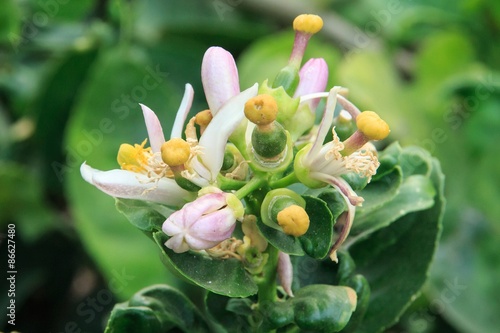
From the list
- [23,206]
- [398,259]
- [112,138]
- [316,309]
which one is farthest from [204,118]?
[23,206]

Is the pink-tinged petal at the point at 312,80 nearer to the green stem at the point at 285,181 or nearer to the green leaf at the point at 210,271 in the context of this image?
the green stem at the point at 285,181

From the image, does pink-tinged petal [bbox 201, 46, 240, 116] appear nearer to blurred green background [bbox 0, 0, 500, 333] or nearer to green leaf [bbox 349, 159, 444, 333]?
green leaf [bbox 349, 159, 444, 333]

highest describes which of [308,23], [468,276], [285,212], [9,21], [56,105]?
[308,23]

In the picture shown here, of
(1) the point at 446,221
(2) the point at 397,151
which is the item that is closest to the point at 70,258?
(1) the point at 446,221

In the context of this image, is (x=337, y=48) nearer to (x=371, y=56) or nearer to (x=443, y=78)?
(x=371, y=56)

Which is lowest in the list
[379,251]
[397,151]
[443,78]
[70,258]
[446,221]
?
[70,258]

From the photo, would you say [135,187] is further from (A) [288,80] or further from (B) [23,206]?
(B) [23,206]

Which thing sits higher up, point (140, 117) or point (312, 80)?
point (312, 80)
